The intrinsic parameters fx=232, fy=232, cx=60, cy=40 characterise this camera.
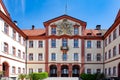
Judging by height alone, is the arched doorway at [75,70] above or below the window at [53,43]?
below

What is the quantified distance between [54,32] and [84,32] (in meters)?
5.50

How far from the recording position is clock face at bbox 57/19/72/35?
4138cm

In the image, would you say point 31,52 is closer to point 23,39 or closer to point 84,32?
point 23,39

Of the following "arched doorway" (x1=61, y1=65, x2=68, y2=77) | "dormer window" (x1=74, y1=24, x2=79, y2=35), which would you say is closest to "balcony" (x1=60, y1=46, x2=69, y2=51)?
"dormer window" (x1=74, y1=24, x2=79, y2=35)

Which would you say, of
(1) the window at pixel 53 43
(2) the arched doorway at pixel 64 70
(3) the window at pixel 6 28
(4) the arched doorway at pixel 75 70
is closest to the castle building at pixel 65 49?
(1) the window at pixel 53 43

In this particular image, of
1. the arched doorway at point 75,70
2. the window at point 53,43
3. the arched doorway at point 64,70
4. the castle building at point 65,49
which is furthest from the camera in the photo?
the arched doorway at point 64,70

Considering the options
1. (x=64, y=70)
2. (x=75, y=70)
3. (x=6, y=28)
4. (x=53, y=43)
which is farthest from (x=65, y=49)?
(x=6, y=28)

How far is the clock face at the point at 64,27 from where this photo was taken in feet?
136

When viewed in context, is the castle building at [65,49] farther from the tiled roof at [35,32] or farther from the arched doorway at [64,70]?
the arched doorway at [64,70]

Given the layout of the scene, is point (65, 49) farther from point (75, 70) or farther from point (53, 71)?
point (53, 71)

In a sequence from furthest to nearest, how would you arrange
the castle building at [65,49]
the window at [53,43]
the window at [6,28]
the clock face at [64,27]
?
the window at [53,43] → the clock face at [64,27] → the castle building at [65,49] → the window at [6,28]

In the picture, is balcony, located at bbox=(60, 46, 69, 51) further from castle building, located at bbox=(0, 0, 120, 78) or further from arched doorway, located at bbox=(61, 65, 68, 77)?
arched doorway, located at bbox=(61, 65, 68, 77)

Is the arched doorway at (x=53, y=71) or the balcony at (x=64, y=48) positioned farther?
the arched doorway at (x=53, y=71)

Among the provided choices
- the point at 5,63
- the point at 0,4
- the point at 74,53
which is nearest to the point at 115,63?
the point at 74,53
